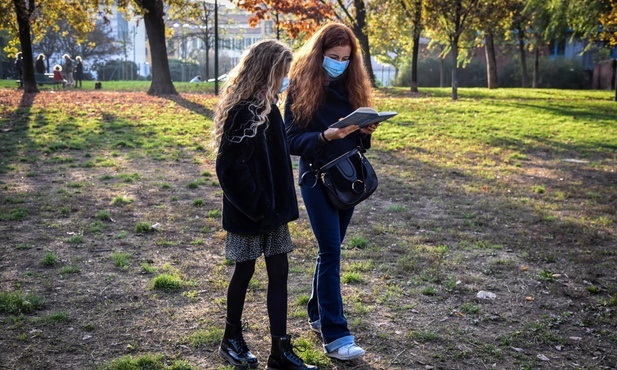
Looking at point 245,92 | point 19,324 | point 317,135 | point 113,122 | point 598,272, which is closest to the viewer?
point 245,92

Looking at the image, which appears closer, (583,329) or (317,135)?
(317,135)

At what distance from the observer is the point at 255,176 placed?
12.2 feet

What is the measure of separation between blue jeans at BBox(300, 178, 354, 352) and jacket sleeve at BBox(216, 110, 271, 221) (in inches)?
20.4

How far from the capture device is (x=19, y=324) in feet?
15.2

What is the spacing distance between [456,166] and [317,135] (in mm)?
8138

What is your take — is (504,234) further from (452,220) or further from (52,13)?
(52,13)

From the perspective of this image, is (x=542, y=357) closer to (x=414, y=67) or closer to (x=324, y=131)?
(x=324, y=131)

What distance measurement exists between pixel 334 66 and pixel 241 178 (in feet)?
3.33

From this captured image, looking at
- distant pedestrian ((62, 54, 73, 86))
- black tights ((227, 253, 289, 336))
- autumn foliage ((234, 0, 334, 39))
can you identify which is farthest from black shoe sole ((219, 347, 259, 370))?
distant pedestrian ((62, 54, 73, 86))

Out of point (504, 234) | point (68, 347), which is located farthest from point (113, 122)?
point (68, 347)

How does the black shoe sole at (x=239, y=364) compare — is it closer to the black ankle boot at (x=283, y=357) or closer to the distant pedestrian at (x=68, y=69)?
the black ankle boot at (x=283, y=357)

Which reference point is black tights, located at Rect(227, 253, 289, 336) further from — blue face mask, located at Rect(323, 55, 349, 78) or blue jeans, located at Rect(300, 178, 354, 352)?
blue face mask, located at Rect(323, 55, 349, 78)

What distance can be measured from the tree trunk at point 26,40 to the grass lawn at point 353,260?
8970 mm

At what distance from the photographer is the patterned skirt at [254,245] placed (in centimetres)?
386
